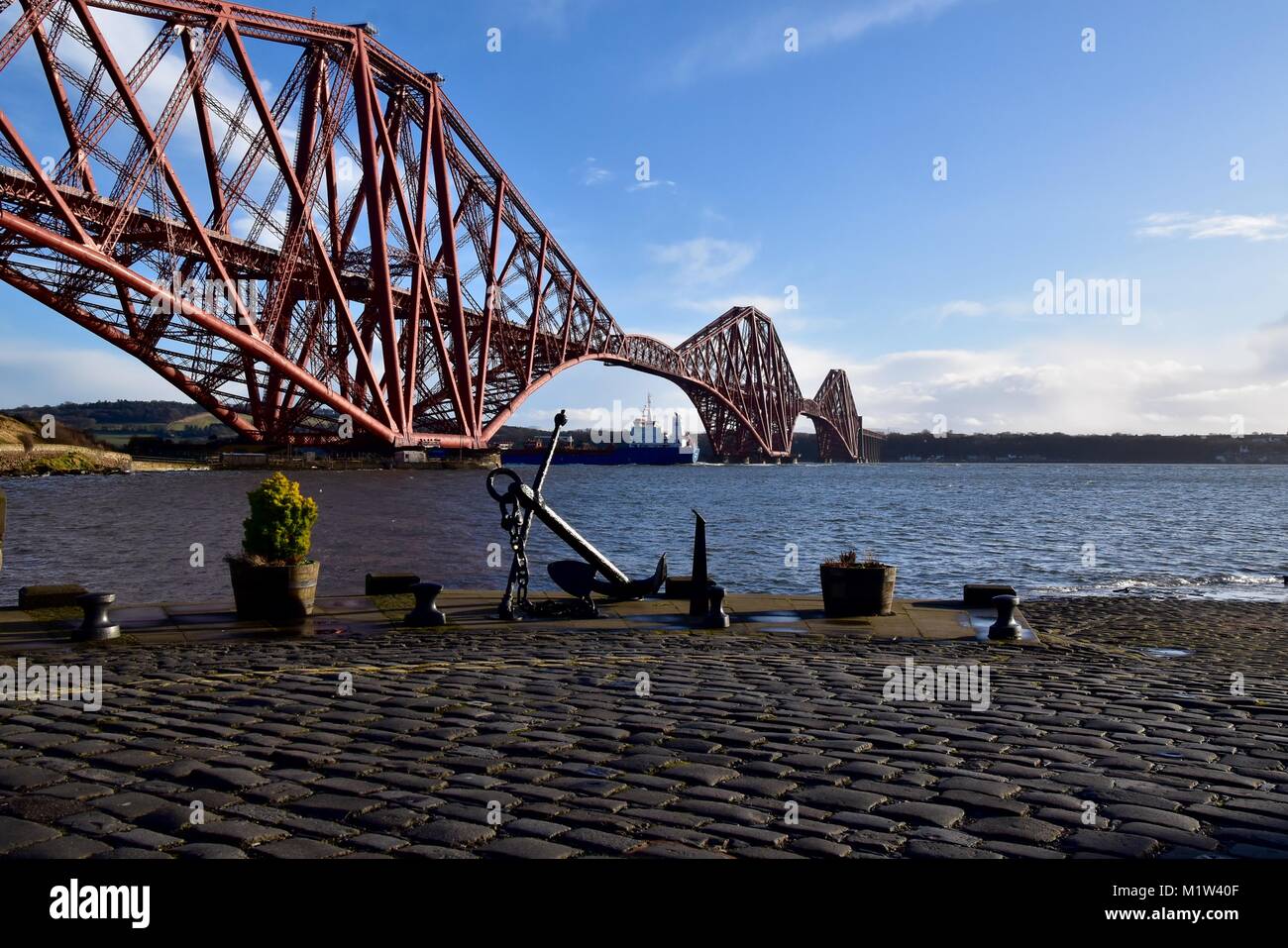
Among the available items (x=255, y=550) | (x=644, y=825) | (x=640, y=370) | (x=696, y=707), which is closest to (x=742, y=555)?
(x=255, y=550)

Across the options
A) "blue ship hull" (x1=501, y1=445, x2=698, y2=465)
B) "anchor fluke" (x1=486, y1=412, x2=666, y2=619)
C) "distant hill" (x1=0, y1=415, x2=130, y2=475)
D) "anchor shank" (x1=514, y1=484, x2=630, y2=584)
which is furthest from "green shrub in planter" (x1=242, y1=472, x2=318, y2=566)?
"blue ship hull" (x1=501, y1=445, x2=698, y2=465)

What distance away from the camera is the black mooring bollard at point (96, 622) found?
10.6m

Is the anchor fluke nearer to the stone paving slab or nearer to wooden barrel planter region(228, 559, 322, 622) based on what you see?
the stone paving slab

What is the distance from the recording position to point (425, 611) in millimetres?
12164

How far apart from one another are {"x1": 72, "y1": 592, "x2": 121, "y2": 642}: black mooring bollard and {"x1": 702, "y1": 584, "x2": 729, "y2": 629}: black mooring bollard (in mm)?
6717

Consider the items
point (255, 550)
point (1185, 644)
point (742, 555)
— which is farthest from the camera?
point (742, 555)

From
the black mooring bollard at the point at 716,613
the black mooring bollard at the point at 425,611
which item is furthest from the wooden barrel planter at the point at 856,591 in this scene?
the black mooring bollard at the point at 425,611

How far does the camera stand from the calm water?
23.5 m

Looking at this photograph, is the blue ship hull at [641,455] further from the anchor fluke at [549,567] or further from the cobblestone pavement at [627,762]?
the cobblestone pavement at [627,762]

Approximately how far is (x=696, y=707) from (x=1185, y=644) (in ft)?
31.3

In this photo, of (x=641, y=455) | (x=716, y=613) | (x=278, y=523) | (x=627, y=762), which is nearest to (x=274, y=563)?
(x=278, y=523)

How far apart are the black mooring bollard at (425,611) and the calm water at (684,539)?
8.02 metres
